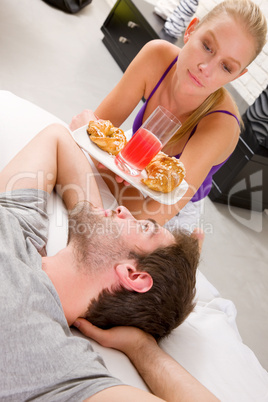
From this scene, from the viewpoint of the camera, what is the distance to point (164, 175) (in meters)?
1.31

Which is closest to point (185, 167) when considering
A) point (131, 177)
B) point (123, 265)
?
point (131, 177)

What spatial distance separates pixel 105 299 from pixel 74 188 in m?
0.47

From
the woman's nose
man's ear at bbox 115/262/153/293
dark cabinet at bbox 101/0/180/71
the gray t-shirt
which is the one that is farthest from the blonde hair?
dark cabinet at bbox 101/0/180/71

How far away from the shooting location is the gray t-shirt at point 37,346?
73cm

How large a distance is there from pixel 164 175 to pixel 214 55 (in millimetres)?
519

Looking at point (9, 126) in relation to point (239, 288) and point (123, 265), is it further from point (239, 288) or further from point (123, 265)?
point (239, 288)

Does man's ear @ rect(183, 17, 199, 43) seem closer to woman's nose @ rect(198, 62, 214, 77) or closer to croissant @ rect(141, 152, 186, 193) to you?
woman's nose @ rect(198, 62, 214, 77)

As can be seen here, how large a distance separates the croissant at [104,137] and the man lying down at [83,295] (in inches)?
8.0

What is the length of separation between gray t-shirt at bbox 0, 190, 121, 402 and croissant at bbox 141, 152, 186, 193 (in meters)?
0.56

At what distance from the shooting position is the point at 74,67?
3.38m

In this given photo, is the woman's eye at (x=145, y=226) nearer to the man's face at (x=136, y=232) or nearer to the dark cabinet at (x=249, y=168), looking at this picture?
the man's face at (x=136, y=232)

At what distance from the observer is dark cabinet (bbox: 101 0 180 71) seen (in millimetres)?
3486

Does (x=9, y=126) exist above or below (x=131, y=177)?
below

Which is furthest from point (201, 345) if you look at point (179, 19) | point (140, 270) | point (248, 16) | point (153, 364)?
point (179, 19)
